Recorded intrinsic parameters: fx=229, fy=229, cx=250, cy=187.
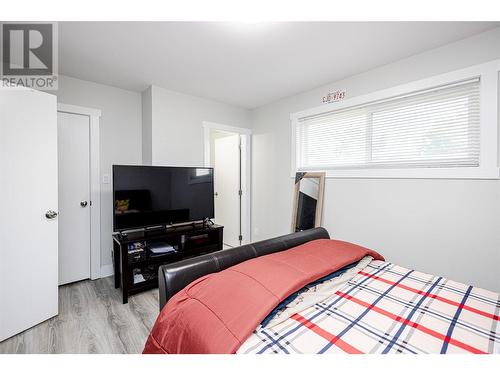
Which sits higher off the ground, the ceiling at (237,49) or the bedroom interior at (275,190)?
the ceiling at (237,49)

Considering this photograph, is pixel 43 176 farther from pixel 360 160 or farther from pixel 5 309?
pixel 360 160

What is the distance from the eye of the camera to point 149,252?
8.25 ft

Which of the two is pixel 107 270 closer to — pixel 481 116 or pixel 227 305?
pixel 227 305

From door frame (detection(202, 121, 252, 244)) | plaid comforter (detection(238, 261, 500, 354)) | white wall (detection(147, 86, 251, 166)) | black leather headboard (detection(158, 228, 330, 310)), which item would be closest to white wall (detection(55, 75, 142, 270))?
white wall (detection(147, 86, 251, 166))

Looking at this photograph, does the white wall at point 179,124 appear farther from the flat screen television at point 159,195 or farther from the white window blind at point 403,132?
the white window blind at point 403,132

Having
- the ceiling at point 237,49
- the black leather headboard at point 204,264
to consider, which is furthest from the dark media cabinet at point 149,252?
the ceiling at point 237,49

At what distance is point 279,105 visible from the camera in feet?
11.4

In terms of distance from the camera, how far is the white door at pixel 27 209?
175cm

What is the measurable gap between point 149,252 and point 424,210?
2788mm

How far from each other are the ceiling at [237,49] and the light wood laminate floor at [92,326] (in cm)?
237

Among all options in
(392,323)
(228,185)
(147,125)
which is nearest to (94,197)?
(147,125)

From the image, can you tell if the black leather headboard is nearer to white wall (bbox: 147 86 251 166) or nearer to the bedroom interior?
the bedroom interior

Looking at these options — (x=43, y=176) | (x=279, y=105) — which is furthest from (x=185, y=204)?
(x=279, y=105)

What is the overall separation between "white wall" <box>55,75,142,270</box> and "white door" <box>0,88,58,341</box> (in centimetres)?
81
